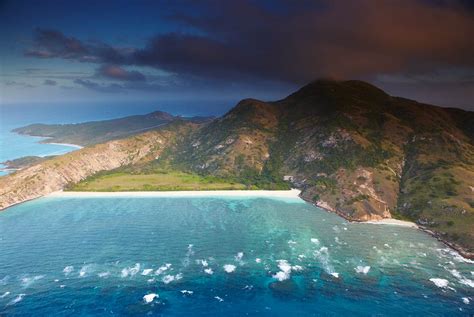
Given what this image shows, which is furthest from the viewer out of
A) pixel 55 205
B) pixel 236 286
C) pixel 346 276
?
pixel 55 205

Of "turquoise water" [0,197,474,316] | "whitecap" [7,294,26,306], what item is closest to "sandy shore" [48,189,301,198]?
"turquoise water" [0,197,474,316]

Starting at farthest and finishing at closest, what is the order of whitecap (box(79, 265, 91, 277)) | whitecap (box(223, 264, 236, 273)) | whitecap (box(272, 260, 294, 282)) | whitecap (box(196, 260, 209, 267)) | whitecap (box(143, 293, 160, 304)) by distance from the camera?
whitecap (box(196, 260, 209, 267))
whitecap (box(223, 264, 236, 273))
whitecap (box(272, 260, 294, 282))
whitecap (box(79, 265, 91, 277))
whitecap (box(143, 293, 160, 304))

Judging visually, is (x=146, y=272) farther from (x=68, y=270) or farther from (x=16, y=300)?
(x=16, y=300)

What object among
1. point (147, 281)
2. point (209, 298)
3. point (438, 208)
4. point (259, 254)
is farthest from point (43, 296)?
point (438, 208)

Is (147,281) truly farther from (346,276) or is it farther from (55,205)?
(55,205)

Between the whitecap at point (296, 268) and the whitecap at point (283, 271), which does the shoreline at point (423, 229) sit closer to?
the whitecap at point (296, 268)

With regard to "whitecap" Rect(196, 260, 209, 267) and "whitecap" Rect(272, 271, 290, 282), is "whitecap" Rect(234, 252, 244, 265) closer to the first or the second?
"whitecap" Rect(196, 260, 209, 267)

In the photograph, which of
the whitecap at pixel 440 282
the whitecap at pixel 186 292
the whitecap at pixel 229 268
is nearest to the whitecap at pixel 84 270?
the whitecap at pixel 186 292

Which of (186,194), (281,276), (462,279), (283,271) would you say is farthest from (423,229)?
(186,194)
